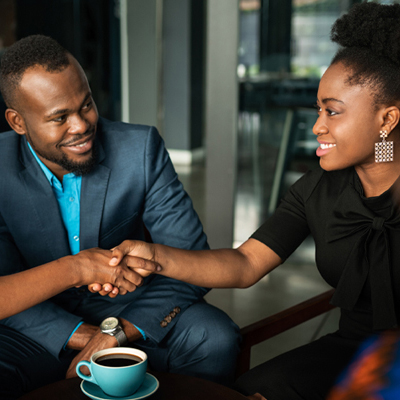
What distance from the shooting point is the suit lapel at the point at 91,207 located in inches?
70.7

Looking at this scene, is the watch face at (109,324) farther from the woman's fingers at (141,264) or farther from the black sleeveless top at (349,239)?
the black sleeveless top at (349,239)

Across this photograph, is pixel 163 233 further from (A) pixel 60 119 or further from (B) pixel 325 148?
(B) pixel 325 148

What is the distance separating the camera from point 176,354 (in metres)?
1.63

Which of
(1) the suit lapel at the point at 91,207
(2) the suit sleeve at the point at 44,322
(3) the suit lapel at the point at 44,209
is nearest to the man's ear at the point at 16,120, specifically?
(3) the suit lapel at the point at 44,209

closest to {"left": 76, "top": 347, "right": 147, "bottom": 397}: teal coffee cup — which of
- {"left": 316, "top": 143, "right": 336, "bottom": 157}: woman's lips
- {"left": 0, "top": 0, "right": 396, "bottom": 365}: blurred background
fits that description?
{"left": 316, "top": 143, "right": 336, "bottom": 157}: woman's lips

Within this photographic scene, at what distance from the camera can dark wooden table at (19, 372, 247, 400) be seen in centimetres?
111

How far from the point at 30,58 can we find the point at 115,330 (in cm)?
94

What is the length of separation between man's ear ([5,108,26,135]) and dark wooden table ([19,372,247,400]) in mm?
984

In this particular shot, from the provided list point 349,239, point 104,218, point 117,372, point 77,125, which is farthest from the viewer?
point 104,218

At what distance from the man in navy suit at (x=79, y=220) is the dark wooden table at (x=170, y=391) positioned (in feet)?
1.09

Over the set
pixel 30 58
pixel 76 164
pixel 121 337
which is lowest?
pixel 121 337

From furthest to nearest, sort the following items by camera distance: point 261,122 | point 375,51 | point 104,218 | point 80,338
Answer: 1. point 261,122
2. point 104,218
3. point 80,338
4. point 375,51

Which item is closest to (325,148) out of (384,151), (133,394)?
(384,151)

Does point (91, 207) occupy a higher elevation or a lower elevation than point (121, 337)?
higher
